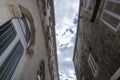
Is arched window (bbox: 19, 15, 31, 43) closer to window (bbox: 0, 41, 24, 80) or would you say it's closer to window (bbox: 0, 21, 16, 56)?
window (bbox: 0, 41, 24, 80)

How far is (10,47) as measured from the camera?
4.73 m

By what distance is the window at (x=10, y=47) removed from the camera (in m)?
4.11

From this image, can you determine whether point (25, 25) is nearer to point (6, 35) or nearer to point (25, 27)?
point (25, 27)

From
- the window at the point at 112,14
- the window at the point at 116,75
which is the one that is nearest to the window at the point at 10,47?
the window at the point at 116,75

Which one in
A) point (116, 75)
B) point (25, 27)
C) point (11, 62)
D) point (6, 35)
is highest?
point (6, 35)

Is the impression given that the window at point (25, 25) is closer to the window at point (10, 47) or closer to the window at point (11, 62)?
the window at point (10, 47)

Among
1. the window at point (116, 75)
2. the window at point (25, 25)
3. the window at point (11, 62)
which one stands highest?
the window at point (25, 25)

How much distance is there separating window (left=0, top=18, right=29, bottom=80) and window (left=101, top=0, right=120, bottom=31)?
390 centimetres

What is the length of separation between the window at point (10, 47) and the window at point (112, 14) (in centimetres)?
390

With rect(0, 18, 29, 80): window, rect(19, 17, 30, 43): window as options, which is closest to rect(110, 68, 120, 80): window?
rect(0, 18, 29, 80): window

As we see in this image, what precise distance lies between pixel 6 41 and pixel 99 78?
16.5 ft

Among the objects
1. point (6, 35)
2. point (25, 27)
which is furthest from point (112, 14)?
point (6, 35)

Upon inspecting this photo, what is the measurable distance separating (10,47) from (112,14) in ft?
14.1

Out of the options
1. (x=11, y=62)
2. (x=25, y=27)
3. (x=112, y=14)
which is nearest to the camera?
(x=11, y=62)
